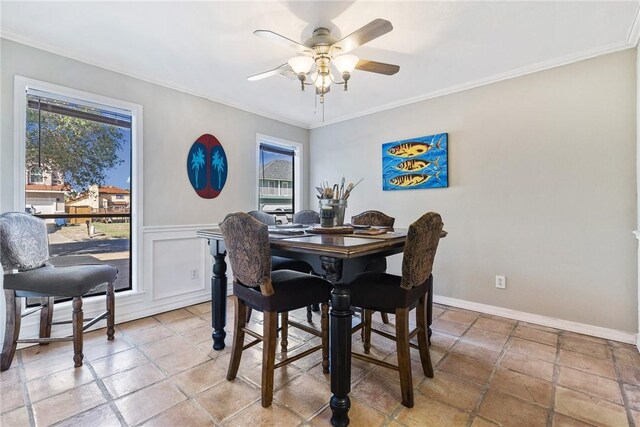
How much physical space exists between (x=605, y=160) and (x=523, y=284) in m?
1.23

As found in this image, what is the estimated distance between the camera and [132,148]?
9.50 ft

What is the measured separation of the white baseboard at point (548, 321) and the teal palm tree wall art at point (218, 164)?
286cm

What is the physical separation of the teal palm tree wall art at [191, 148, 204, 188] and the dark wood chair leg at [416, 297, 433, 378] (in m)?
2.63

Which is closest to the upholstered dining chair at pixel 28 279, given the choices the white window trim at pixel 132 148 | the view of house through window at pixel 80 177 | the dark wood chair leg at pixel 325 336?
the white window trim at pixel 132 148

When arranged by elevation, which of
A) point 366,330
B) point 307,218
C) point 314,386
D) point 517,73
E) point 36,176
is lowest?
point 314,386

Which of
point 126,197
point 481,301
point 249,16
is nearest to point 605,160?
point 481,301

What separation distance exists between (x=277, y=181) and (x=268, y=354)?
3077 millimetres

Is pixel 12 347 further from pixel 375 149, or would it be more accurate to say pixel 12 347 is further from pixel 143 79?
pixel 375 149

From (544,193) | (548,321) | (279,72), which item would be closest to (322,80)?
(279,72)

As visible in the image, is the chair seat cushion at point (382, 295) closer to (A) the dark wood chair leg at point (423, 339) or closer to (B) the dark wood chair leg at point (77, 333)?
(A) the dark wood chair leg at point (423, 339)

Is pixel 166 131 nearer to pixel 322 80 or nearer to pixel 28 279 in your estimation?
pixel 28 279

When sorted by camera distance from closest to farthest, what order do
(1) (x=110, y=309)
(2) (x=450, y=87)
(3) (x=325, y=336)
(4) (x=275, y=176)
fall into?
(3) (x=325, y=336) < (1) (x=110, y=309) < (2) (x=450, y=87) < (4) (x=275, y=176)

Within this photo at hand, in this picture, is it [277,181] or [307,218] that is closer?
[307,218]

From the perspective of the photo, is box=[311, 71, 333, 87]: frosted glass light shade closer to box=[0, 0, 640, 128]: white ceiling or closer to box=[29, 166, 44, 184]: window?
box=[0, 0, 640, 128]: white ceiling
